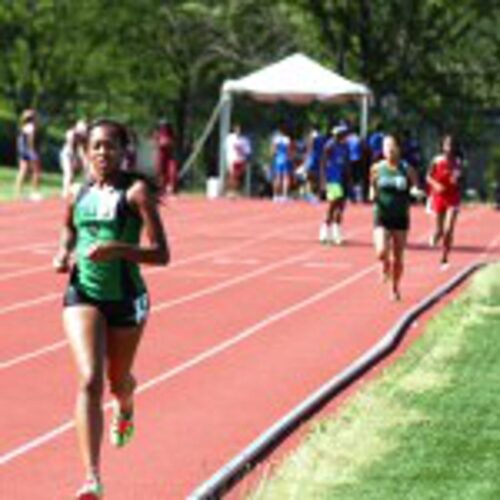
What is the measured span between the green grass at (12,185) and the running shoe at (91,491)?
32.1m

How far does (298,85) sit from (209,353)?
91.9 feet

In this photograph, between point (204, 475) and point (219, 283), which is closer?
point (204, 475)

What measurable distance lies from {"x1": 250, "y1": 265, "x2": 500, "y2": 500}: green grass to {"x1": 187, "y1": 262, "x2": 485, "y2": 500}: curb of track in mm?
200

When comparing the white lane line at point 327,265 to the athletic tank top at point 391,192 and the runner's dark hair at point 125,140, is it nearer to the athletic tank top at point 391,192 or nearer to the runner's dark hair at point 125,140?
the athletic tank top at point 391,192

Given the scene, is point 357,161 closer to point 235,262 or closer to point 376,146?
point 376,146

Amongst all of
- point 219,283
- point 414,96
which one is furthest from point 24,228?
point 414,96

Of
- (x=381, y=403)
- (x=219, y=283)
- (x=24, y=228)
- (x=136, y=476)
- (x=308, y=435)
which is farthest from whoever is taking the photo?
(x=24, y=228)

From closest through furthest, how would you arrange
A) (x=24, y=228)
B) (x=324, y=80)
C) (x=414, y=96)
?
(x=24, y=228), (x=324, y=80), (x=414, y=96)

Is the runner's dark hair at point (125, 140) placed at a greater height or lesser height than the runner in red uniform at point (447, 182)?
greater

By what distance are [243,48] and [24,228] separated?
31.4 meters

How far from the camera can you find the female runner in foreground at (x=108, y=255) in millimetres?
9148

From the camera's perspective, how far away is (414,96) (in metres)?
58.4

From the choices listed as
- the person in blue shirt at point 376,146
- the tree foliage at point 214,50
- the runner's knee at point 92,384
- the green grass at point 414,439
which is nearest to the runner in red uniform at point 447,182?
the green grass at point 414,439

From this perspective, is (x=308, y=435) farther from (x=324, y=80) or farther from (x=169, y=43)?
(x=169, y=43)
